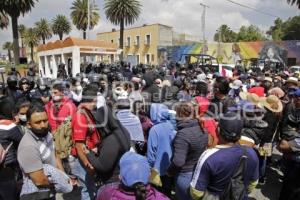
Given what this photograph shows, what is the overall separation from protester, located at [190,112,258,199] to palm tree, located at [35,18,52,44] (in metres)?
70.9

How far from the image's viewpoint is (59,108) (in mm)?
5844

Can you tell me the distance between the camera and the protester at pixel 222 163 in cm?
300

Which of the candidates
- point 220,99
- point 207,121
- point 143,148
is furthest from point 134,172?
point 220,99

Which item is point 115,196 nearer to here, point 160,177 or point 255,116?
point 160,177

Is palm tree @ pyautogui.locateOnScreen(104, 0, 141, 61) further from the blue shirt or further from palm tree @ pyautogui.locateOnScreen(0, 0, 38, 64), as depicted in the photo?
the blue shirt

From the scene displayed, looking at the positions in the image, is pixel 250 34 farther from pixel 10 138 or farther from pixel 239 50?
pixel 10 138

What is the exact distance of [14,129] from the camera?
12.1ft

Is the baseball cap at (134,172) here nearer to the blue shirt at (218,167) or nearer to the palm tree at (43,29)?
the blue shirt at (218,167)

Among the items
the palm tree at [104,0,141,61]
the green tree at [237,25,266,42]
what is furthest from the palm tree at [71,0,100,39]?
the green tree at [237,25,266,42]

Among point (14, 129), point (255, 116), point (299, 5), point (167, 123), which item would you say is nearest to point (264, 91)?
point (255, 116)

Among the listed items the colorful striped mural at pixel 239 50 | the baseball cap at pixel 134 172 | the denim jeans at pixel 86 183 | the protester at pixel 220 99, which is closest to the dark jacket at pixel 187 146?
the denim jeans at pixel 86 183

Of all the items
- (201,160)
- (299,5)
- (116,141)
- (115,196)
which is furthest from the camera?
(299,5)

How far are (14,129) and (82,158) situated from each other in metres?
0.79

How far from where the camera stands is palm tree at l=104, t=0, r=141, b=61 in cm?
4491
